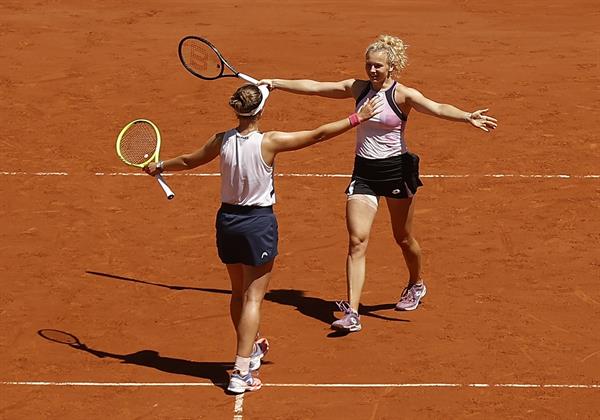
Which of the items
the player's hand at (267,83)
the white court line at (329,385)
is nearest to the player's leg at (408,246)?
the player's hand at (267,83)

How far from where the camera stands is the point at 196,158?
11.6 m

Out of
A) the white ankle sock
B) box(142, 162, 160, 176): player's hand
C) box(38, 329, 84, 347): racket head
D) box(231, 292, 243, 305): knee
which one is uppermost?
box(142, 162, 160, 176): player's hand

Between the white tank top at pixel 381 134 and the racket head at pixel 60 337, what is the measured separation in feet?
10.0

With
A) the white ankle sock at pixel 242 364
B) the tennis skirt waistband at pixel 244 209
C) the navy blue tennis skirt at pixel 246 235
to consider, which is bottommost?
the white ankle sock at pixel 242 364

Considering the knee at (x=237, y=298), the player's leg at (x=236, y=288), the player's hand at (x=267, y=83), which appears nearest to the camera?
the player's leg at (x=236, y=288)

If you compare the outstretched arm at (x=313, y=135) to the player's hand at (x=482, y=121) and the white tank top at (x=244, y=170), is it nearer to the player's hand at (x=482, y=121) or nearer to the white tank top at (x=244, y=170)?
the white tank top at (x=244, y=170)

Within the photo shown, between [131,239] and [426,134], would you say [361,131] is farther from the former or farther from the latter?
[426,134]

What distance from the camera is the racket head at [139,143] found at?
1219 cm

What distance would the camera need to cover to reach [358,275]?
12852 millimetres

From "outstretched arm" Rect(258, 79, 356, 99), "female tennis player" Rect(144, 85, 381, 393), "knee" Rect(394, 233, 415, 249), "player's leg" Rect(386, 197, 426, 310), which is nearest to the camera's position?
"female tennis player" Rect(144, 85, 381, 393)

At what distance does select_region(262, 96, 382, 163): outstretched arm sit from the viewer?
36.6 ft

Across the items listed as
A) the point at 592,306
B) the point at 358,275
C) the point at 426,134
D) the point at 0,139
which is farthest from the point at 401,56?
the point at 0,139

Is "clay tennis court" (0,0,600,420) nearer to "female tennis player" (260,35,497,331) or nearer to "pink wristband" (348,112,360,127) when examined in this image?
"female tennis player" (260,35,497,331)

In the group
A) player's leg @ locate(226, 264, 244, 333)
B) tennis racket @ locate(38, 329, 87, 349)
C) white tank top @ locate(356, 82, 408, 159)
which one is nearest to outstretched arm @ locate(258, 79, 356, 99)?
white tank top @ locate(356, 82, 408, 159)
